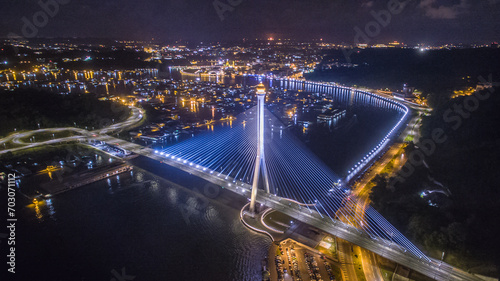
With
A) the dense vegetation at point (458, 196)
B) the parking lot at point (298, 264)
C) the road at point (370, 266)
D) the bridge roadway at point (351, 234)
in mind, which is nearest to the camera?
the bridge roadway at point (351, 234)

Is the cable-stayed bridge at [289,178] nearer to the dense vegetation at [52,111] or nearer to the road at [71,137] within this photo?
the road at [71,137]

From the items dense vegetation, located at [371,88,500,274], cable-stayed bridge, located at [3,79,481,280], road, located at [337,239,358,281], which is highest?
dense vegetation, located at [371,88,500,274]

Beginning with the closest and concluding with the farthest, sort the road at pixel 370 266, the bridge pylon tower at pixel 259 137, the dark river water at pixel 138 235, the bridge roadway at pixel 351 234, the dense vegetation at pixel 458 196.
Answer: the bridge roadway at pixel 351 234 → the dense vegetation at pixel 458 196 → the road at pixel 370 266 → the dark river water at pixel 138 235 → the bridge pylon tower at pixel 259 137

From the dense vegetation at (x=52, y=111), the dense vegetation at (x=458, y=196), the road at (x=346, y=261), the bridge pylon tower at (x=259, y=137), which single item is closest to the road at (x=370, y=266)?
the road at (x=346, y=261)

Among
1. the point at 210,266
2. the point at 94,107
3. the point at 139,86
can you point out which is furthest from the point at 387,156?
the point at 139,86

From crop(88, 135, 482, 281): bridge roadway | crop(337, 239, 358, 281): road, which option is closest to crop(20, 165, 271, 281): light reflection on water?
crop(88, 135, 482, 281): bridge roadway

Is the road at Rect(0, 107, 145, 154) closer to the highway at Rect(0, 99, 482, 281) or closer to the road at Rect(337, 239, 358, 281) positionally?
the highway at Rect(0, 99, 482, 281)

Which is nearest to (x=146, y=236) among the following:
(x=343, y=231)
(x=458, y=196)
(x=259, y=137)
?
(x=259, y=137)
